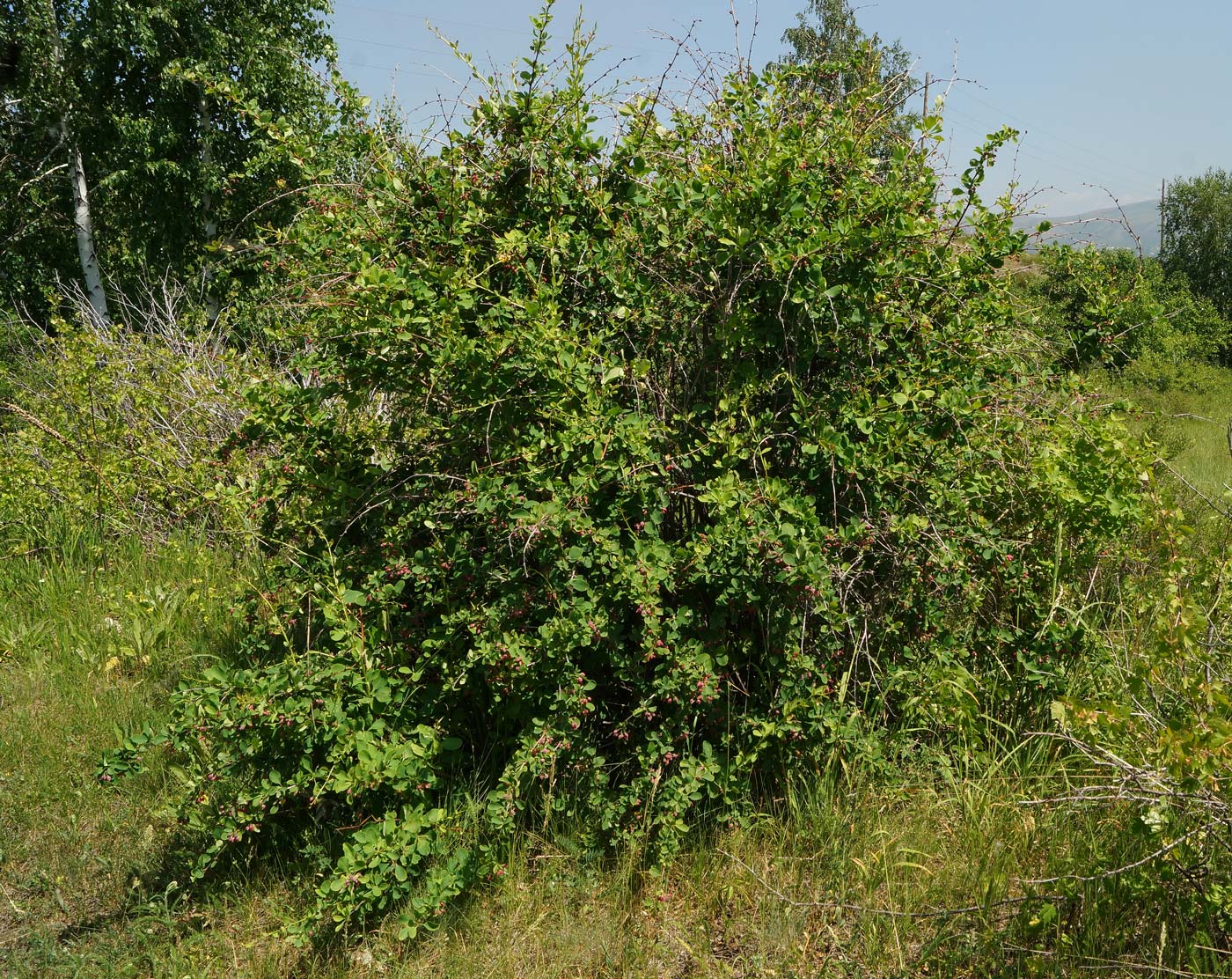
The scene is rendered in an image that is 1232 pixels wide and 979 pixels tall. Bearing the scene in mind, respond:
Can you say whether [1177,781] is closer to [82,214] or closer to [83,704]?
[83,704]

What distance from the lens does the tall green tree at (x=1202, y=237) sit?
1152 inches

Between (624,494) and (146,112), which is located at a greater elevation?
(146,112)

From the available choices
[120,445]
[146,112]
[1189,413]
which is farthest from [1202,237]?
[120,445]

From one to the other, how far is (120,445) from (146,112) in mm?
15049

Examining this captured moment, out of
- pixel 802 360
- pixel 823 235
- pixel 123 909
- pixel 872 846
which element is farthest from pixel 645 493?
pixel 123 909

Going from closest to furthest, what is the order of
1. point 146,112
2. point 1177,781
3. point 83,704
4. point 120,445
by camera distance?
1. point 1177,781
2. point 83,704
3. point 120,445
4. point 146,112

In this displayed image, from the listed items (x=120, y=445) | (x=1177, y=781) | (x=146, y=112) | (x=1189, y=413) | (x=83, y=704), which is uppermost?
(x=146, y=112)

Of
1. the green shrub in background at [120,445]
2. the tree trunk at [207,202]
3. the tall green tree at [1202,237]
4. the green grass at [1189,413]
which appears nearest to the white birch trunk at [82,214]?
the tree trunk at [207,202]

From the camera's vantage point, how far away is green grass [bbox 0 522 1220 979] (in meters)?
2.59

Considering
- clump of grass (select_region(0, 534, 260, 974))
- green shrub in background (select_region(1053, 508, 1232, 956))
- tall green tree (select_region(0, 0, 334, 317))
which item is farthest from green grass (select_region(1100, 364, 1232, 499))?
tall green tree (select_region(0, 0, 334, 317))

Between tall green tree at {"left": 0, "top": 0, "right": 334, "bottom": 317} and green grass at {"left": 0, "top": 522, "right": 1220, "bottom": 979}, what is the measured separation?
15.2 meters

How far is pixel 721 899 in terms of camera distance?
292 centimetres

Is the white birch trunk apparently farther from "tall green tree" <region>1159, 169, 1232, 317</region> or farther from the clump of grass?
"tall green tree" <region>1159, 169, 1232, 317</region>

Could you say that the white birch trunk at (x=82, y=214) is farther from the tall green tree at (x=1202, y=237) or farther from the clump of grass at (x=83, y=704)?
the tall green tree at (x=1202, y=237)
